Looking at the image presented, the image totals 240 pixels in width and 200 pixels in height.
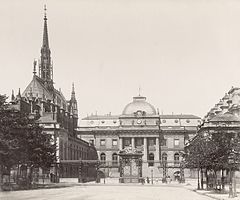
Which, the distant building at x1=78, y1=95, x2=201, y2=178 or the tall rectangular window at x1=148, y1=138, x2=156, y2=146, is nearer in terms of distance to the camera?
the distant building at x1=78, y1=95, x2=201, y2=178

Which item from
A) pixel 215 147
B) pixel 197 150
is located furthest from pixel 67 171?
pixel 215 147

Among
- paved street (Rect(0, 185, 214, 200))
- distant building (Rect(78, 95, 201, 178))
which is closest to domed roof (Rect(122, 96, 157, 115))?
distant building (Rect(78, 95, 201, 178))

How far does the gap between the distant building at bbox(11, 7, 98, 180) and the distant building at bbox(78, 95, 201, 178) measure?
7126mm

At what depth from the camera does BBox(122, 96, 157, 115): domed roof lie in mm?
117750

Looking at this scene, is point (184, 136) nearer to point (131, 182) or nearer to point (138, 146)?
point (138, 146)

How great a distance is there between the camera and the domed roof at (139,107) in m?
118

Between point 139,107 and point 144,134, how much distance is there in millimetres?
7078

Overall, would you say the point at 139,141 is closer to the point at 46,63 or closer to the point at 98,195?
the point at 46,63

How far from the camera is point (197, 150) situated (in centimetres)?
5134

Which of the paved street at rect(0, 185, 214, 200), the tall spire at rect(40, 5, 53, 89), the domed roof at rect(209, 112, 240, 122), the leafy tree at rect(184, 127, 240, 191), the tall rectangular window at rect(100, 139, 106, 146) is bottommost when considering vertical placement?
the paved street at rect(0, 185, 214, 200)

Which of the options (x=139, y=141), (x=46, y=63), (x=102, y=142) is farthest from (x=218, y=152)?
(x=102, y=142)

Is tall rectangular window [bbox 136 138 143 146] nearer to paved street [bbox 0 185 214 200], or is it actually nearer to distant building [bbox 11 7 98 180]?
distant building [bbox 11 7 98 180]

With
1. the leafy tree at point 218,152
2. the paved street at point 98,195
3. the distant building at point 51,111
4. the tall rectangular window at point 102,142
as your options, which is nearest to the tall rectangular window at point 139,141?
the tall rectangular window at point 102,142

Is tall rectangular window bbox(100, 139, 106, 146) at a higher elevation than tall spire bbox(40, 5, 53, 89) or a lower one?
lower
